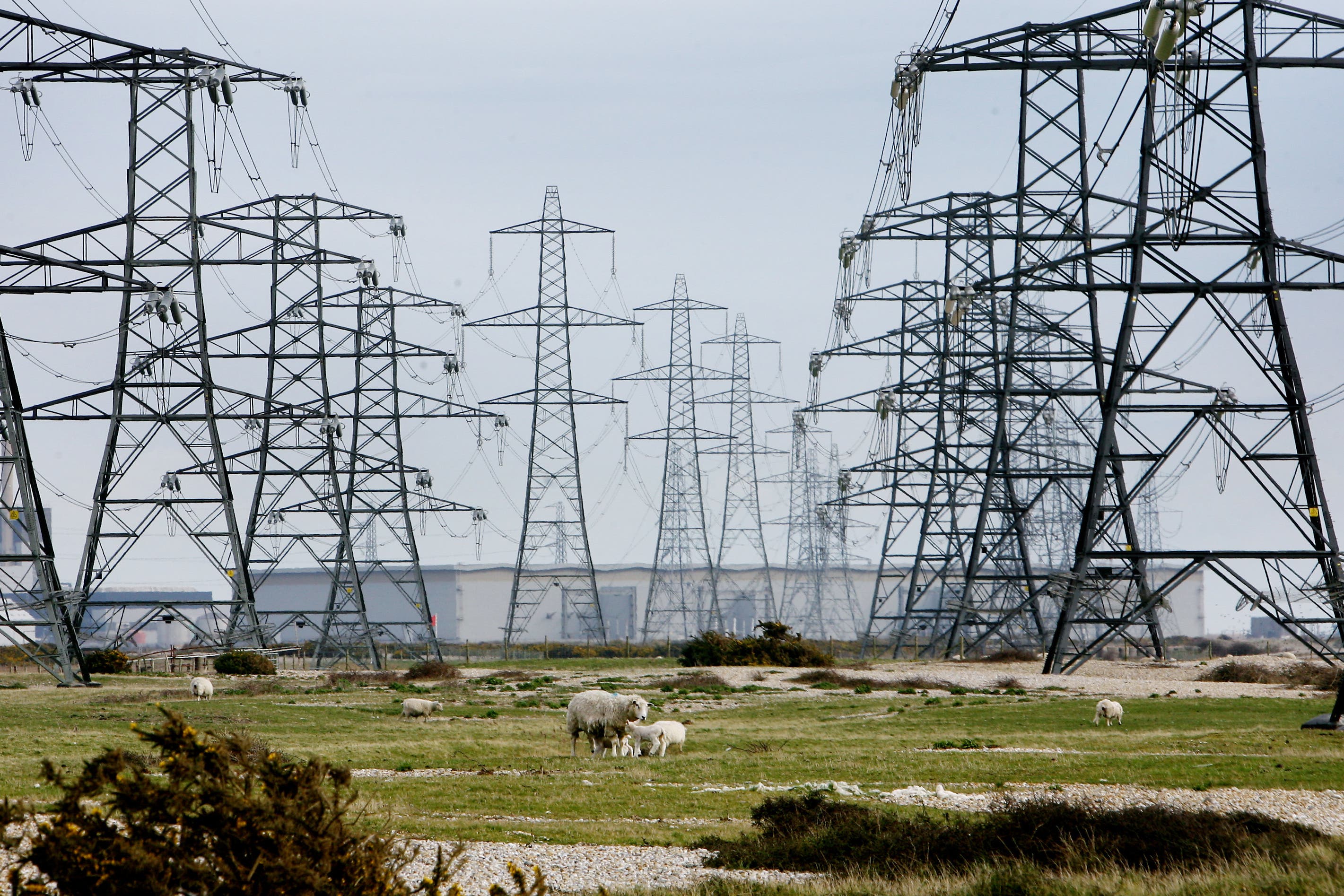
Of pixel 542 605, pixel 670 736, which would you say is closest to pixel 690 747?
pixel 670 736

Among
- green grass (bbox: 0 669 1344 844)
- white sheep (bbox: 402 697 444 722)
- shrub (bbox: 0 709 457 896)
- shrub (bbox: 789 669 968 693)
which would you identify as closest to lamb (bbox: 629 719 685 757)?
green grass (bbox: 0 669 1344 844)

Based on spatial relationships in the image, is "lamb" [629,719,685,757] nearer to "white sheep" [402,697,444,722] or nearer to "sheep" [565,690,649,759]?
"sheep" [565,690,649,759]

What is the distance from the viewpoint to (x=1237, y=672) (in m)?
44.2

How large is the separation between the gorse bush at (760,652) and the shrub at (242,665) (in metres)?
17.4

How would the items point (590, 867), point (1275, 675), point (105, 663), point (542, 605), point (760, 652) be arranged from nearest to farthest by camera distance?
1. point (590, 867)
2. point (1275, 675)
3. point (105, 663)
4. point (760, 652)
5. point (542, 605)

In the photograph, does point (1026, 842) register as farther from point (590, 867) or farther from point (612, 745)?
point (612, 745)

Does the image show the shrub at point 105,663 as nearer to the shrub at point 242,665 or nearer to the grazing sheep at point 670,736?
the shrub at point 242,665

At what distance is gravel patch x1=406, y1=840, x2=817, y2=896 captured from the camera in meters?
11.7

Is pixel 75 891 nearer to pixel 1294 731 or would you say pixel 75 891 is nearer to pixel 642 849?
pixel 642 849

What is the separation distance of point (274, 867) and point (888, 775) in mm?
13060

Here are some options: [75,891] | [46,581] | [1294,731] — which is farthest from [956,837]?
[46,581]

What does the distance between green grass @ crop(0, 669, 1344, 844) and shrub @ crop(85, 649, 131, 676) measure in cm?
1045

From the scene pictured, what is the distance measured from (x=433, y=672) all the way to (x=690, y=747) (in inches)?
1028

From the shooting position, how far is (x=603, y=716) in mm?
22500
